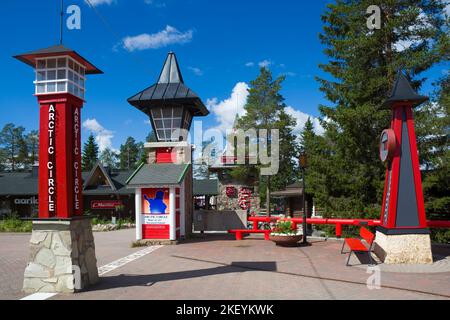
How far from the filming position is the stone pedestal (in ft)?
24.1

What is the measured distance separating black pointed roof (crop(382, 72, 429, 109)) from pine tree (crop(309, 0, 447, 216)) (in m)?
7.20

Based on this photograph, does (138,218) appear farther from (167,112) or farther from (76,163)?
(76,163)

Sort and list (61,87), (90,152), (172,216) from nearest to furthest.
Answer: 1. (61,87)
2. (172,216)
3. (90,152)

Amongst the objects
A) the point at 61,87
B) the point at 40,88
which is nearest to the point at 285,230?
the point at 61,87

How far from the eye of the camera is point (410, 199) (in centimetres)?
1023

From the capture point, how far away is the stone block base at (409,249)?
1008 cm

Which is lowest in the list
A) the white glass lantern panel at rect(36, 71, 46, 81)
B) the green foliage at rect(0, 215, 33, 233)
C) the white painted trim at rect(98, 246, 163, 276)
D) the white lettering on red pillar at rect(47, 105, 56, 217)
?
the green foliage at rect(0, 215, 33, 233)

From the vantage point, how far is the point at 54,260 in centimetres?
738

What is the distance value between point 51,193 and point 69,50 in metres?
2.88

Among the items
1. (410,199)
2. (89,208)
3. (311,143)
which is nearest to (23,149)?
(89,208)

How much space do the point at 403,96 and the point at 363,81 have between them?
910 cm

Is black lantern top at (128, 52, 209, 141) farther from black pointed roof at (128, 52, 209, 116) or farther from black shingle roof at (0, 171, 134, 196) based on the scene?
black shingle roof at (0, 171, 134, 196)

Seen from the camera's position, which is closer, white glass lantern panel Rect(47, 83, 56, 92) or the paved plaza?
the paved plaza

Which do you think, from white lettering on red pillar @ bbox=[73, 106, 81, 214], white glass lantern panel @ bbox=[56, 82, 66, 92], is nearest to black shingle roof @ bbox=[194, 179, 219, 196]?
white lettering on red pillar @ bbox=[73, 106, 81, 214]
